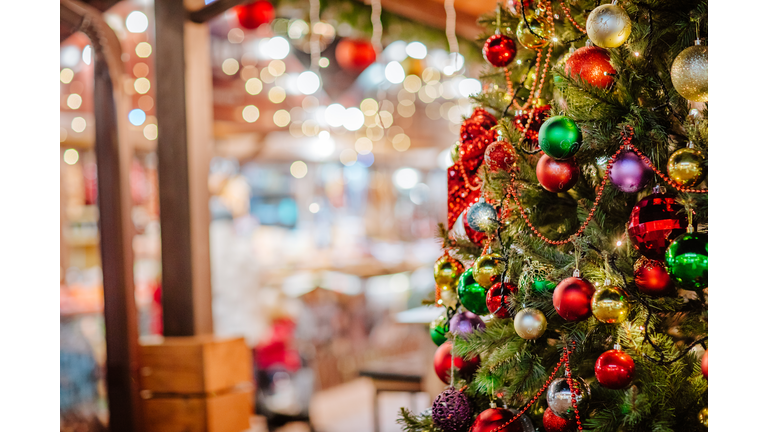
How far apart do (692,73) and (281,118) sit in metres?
5.77

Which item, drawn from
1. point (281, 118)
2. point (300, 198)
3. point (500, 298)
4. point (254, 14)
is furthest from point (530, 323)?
point (300, 198)

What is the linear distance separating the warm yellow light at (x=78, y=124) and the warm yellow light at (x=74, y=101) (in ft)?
0.39

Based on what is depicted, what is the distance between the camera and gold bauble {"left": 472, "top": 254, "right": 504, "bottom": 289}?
97cm

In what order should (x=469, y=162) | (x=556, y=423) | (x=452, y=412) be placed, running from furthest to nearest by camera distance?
(x=469, y=162) → (x=452, y=412) → (x=556, y=423)

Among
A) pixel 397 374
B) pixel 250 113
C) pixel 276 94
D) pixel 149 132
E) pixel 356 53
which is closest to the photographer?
pixel 397 374

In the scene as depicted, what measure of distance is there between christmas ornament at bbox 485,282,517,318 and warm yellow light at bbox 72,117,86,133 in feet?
17.2

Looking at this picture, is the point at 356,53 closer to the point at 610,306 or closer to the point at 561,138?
the point at 561,138

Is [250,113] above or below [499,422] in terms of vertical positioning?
above

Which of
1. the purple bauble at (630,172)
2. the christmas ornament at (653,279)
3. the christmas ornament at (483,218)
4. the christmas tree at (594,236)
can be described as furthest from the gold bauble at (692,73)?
the christmas ornament at (483,218)

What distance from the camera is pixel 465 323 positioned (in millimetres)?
1090

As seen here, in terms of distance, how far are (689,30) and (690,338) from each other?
1.68 ft

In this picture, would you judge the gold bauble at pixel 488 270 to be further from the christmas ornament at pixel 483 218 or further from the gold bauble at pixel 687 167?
the gold bauble at pixel 687 167

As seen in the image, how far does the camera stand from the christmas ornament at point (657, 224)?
2.53 ft

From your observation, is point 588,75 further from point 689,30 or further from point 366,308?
point 366,308
